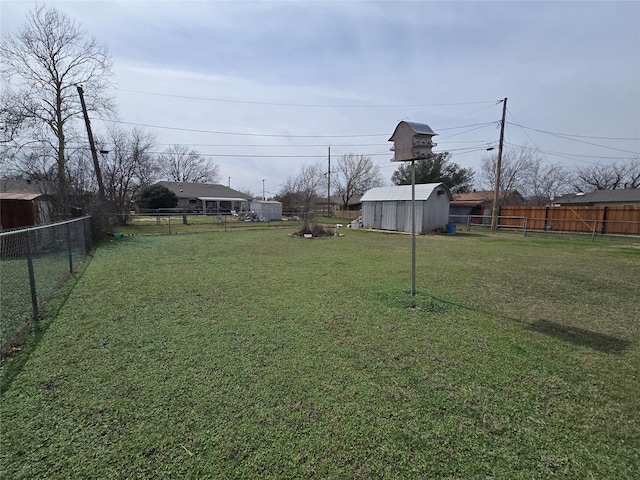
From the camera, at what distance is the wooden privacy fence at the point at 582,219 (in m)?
17.5

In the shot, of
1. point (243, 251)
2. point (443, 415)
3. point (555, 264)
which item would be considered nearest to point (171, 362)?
point (443, 415)

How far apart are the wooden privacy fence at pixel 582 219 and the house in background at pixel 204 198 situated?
34.8 m

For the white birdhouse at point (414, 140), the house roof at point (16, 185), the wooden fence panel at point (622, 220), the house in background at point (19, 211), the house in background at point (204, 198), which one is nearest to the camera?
the white birdhouse at point (414, 140)

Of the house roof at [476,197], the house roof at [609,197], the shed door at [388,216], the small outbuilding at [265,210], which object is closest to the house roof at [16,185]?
the small outbuilding at [265,210]

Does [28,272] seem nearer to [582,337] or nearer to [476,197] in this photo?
[582,337]

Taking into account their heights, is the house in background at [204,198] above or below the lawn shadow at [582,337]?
above

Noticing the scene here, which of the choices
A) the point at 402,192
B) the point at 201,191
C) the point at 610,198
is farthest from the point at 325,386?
the point at 201,191

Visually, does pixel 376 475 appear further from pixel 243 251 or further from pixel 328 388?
pixel 243 251

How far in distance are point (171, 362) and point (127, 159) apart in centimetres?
2906

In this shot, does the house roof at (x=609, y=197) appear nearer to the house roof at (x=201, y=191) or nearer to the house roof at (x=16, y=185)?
the house roof at (x=201, y=191)

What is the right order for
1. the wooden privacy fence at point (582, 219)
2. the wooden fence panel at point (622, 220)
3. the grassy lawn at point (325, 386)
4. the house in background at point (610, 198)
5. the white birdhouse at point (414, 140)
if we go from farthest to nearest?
the house in background at point (610, 198), the wooden privacy fence at point (582, 219), the wooden fence panel at point (622, 220), the white birdhouse at point (414, 140), the grassy lawn at point (325, 386)

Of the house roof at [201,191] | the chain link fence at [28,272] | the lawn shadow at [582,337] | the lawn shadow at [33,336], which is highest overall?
the house roof at [201,191]

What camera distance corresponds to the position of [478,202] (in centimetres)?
3619

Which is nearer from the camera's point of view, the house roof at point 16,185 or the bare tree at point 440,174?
the house roof at point 16,185
